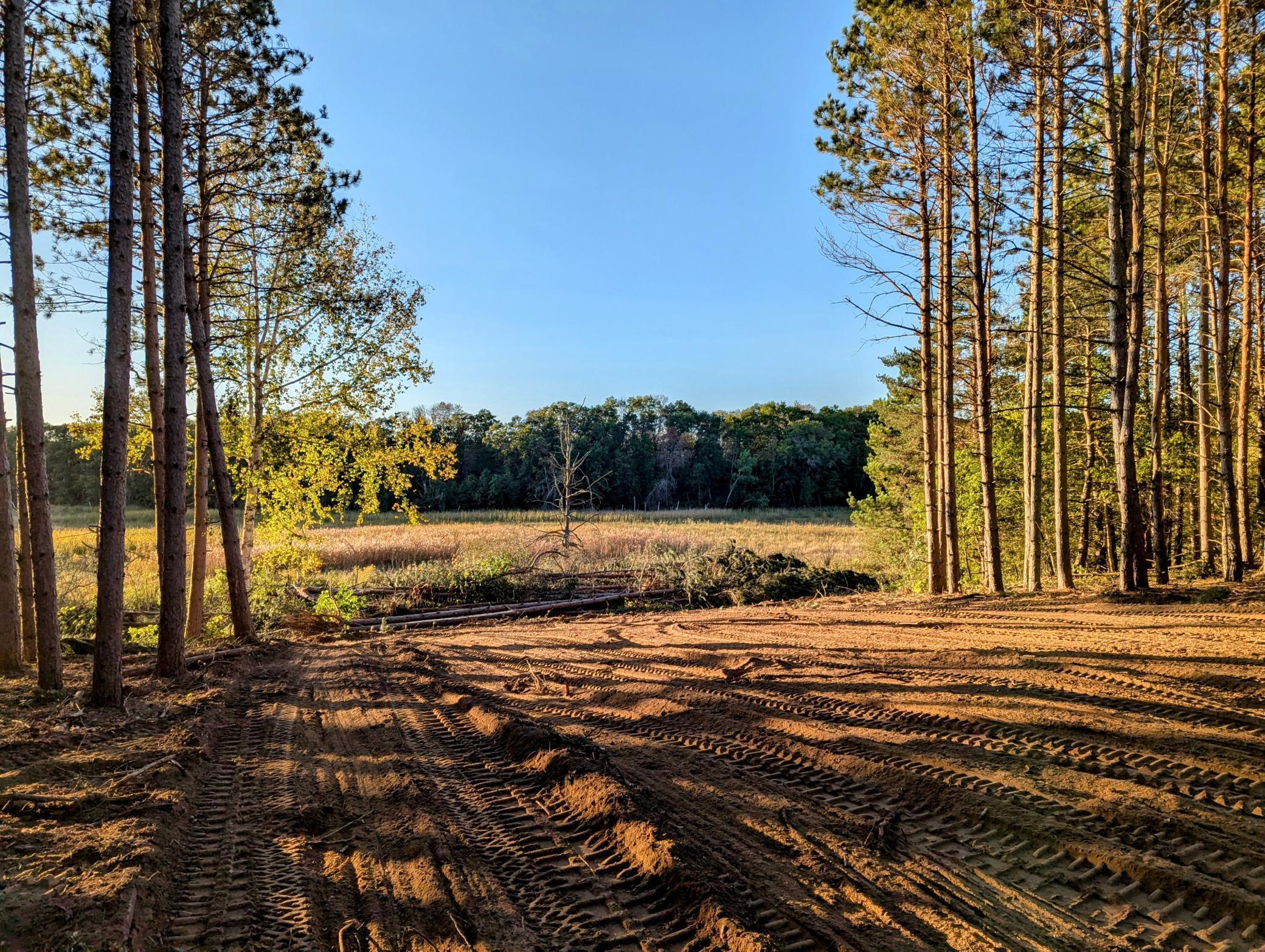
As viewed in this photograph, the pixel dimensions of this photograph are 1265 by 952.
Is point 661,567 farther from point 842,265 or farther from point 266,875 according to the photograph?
point 266,875

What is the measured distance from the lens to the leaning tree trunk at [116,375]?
6.39 metres

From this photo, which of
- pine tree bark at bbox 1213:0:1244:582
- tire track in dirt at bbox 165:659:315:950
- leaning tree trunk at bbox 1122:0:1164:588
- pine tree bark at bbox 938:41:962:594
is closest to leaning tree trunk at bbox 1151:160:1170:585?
pine tree bark at bbox 1213:0:1244:582

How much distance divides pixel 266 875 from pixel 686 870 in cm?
201

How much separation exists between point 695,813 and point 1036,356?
468 inches

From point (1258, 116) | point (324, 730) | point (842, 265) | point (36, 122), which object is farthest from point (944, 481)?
point (36, 122)

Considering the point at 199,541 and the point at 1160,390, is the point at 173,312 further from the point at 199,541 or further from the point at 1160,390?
the point at 1160,390

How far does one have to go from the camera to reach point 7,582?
7.86 metres

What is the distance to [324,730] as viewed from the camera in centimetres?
579

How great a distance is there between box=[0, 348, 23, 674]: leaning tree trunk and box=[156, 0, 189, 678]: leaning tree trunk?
2.07 meters

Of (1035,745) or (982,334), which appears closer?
(1035,745)

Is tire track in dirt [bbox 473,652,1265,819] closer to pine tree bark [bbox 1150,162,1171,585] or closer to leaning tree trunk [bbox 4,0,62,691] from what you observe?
leaning tree trunk [bbox 4,0,62,691]

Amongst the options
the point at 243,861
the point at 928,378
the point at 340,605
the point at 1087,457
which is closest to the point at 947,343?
the point at 928,378

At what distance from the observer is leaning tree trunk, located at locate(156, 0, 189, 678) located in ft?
24.2

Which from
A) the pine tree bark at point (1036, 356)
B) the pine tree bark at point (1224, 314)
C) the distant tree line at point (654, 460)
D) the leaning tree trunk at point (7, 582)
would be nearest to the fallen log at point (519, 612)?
the leaning tree trunk at point (7, 582)
